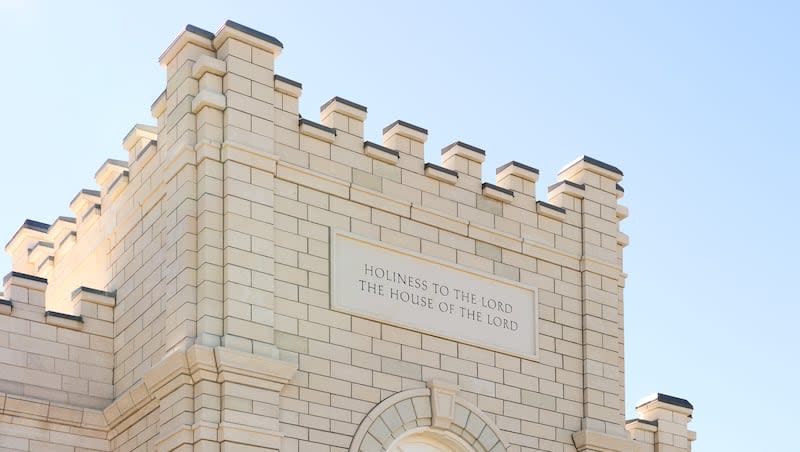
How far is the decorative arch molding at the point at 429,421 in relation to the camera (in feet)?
70.5

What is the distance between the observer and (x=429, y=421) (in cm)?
2216

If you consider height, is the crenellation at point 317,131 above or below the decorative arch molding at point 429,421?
above

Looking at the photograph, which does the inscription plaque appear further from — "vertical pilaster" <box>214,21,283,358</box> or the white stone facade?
"vertical pilaster" <box>214,21,283,358</box>

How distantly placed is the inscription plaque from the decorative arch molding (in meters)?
1.00

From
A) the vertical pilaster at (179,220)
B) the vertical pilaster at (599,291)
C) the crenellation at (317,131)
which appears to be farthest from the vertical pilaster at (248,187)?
the vertical pilaster at (599,291)

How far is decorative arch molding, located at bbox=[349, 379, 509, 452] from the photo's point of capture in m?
21.5

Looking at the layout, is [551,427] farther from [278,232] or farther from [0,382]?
[0,382]

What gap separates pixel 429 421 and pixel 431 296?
1914 mm

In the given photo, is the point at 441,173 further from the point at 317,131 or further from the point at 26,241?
the point at 26,241

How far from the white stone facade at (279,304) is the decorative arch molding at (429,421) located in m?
0.03

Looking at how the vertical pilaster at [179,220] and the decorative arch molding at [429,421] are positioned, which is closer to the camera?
the vertical pilaster at [179,220]

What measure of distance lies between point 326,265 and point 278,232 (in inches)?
35.0

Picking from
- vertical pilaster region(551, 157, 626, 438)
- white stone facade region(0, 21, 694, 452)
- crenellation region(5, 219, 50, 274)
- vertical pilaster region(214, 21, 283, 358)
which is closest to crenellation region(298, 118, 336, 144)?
white stone facade region(0, 21, 694, 452)

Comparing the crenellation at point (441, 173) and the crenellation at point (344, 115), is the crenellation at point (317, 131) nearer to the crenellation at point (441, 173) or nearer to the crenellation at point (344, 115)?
the crenellation at point (344, 115)
